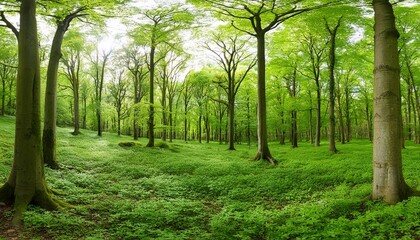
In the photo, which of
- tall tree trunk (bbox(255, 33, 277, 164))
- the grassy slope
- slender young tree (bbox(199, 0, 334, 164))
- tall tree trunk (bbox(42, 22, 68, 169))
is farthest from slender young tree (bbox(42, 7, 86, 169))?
tall tree trunk (bbox(255, 33, 277, 164))

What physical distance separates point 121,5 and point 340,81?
29264 mm

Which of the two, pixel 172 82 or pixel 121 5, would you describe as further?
pixel 172 82

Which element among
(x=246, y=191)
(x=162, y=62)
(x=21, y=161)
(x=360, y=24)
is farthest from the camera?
(x=162, y=62)

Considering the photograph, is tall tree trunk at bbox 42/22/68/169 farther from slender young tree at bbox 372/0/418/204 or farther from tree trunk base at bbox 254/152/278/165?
slender young tree at bbox 372/0/418/204

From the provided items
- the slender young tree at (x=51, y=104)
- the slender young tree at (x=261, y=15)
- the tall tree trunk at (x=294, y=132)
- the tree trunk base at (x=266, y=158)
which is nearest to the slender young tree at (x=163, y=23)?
the slender young tree at (x=261, y=15)

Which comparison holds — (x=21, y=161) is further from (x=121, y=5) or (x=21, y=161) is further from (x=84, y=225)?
(x=121, y=5)

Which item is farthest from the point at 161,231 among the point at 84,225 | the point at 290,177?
the point at 290,177

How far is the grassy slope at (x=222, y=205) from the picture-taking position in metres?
5.68

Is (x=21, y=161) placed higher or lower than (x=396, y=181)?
higher

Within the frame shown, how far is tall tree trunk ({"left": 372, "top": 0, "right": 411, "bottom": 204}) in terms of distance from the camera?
643cm

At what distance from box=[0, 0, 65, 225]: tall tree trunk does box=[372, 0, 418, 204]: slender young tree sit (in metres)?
7.75

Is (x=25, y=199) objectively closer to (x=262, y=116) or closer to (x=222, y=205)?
(x=222, y=205)

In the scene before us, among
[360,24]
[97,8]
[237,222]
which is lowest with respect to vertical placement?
[237,222]

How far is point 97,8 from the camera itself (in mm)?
11484
